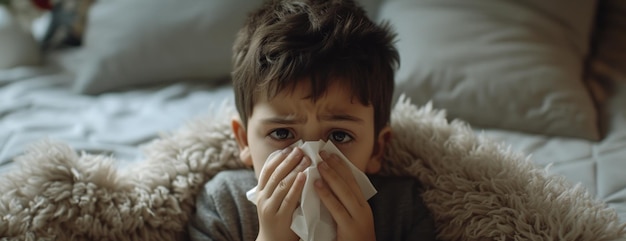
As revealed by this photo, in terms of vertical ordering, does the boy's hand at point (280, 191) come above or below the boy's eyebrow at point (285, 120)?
below

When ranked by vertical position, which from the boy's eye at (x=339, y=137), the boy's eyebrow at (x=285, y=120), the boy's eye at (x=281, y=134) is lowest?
the boy's eye at (x=281, y=134)

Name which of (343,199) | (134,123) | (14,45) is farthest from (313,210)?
(14,45)

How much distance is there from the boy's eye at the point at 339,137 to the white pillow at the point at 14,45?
1.02 m

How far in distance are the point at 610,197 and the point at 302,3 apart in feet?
1.95

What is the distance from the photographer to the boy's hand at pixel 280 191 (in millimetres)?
784

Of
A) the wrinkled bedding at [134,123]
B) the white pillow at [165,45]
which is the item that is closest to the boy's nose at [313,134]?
the wrinkled bedding at [134,123]

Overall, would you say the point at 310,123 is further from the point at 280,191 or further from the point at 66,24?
the point at 66,24

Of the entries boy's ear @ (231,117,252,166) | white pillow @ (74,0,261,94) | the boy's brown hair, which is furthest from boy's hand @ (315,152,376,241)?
white pillow @ (74,0,261,94)

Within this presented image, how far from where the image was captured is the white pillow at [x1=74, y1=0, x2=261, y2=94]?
1373mm

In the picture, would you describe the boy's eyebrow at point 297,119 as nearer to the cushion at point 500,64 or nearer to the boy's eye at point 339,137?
the boy's eye at point 339,137

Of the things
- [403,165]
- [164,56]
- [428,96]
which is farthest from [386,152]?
[164,56]

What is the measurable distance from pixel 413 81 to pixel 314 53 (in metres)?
0.42

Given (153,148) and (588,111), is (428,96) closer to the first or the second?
(588,111)

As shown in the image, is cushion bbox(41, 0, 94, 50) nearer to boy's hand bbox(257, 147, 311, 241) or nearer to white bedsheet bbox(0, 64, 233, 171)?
white bedsheet bbox(0, 64, 233, 171)
